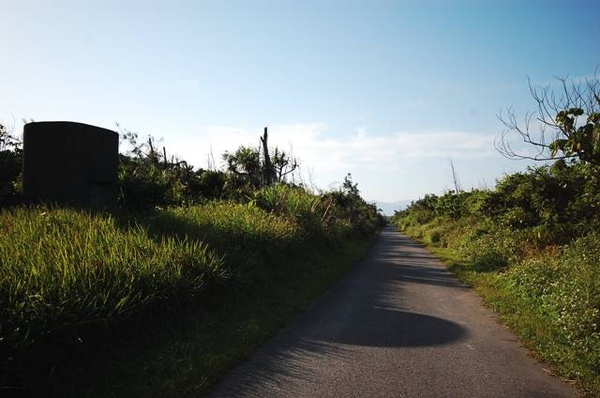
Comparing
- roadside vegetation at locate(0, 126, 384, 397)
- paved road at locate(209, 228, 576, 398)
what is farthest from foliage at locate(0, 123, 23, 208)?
paved road at locate(209, 228, 576, 398)

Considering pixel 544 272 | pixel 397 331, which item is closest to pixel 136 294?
pixel 397 331

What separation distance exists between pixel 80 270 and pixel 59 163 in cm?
578

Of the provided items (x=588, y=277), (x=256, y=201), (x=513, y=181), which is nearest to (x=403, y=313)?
(x=588, y=277)

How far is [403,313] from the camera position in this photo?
853 centimetres

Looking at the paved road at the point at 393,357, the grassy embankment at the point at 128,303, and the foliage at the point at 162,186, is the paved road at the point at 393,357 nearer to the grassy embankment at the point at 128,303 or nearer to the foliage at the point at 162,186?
the grassy embankment at the point at 128,303

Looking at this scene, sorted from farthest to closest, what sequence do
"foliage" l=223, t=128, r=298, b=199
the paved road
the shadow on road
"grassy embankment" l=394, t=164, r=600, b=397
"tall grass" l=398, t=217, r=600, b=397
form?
"foliage" l=223, t=128, r=298, b=199
the shadow on road
"grassy embankment" l=394, t=164, r=600, b=397
"tall grass" l=398, t=217, r=600, b=397
the paved road

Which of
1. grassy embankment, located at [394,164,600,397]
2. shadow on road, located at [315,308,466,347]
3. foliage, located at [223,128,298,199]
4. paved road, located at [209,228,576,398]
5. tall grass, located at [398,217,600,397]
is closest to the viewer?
paved road, located at [209,228,576,398]

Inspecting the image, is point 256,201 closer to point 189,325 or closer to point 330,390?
Result: point 189,325

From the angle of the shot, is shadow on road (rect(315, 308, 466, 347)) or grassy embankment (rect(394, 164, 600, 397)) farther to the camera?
shadow on road (rect(315, 308, 466, 347))

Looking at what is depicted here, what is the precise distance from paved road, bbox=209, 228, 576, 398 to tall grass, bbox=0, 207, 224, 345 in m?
1.53

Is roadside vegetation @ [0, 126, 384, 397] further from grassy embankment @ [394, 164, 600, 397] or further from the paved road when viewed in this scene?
grassy embankment @ [394, 164, 600, 397]

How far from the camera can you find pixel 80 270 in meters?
5.35

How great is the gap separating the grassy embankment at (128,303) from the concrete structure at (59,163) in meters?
1.47

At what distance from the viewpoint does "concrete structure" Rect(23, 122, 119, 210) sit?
1021 cm
